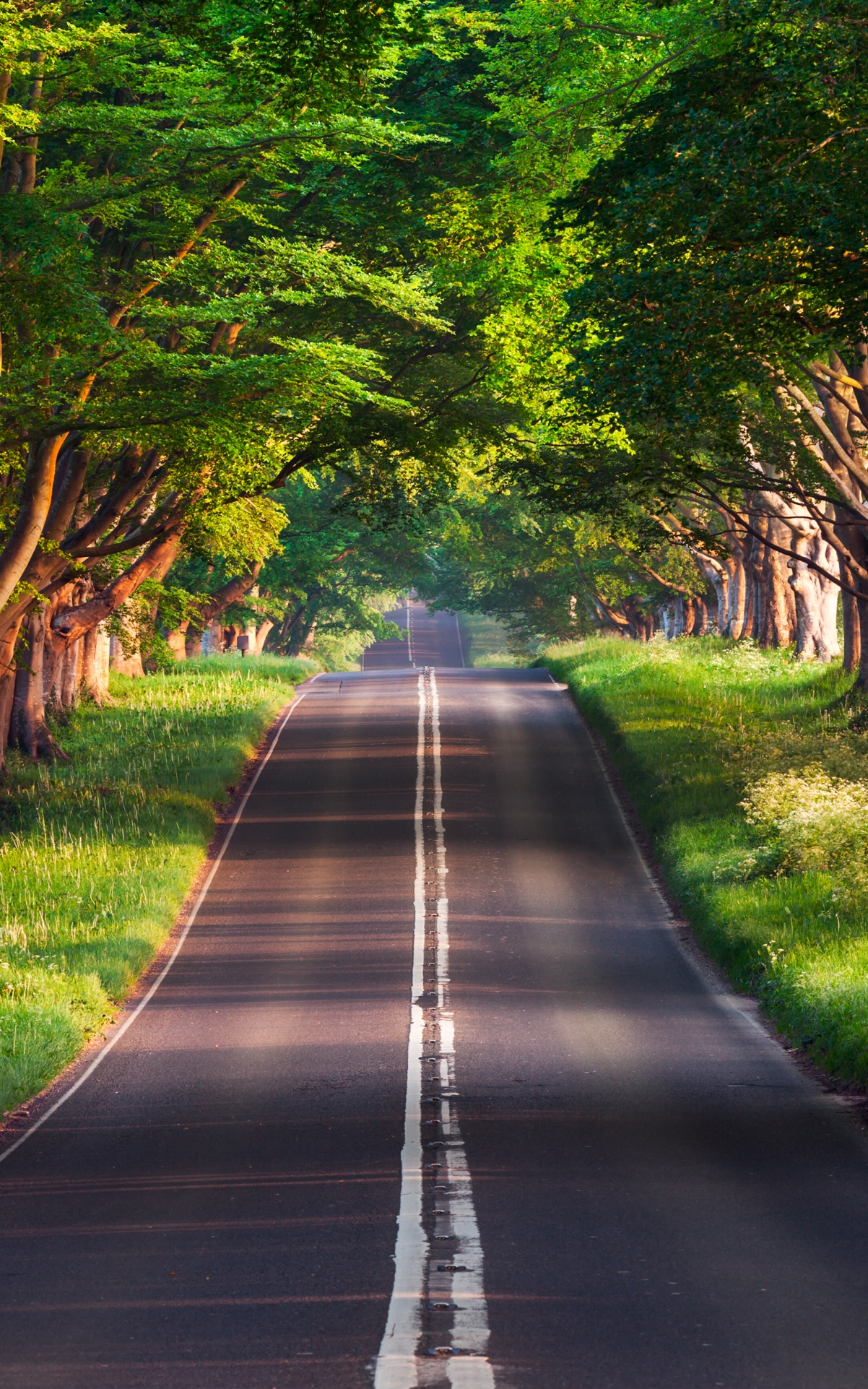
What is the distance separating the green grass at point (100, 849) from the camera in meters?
15.0

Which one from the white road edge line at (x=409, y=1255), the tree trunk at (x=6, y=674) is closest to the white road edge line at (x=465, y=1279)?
the white road edge line at (x=409, y=1255)

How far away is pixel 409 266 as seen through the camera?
93.4 ft

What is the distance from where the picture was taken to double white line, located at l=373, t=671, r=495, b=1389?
6.61 m

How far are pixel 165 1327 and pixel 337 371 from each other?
1564 centimetres

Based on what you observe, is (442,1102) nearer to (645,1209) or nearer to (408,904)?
(645,1209)

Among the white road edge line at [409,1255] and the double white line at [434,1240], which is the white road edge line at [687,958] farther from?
the white road edge line at [409,1255]

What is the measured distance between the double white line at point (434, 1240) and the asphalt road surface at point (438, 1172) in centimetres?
3

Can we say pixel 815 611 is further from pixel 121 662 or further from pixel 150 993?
pixel 150 993

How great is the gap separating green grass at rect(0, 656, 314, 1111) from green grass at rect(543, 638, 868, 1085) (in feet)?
24.7

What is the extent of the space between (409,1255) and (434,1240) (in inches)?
10.9

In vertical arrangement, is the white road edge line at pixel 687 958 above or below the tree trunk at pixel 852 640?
below

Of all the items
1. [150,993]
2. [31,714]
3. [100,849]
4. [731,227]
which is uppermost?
[731,227]

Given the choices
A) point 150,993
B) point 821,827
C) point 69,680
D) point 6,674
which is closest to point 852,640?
point 821,827

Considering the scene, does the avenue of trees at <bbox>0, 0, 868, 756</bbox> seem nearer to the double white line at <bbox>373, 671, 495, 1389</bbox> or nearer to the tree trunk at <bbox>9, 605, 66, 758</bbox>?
the tree trunk at <bbox>9, 605, 66, 758</bbox>
